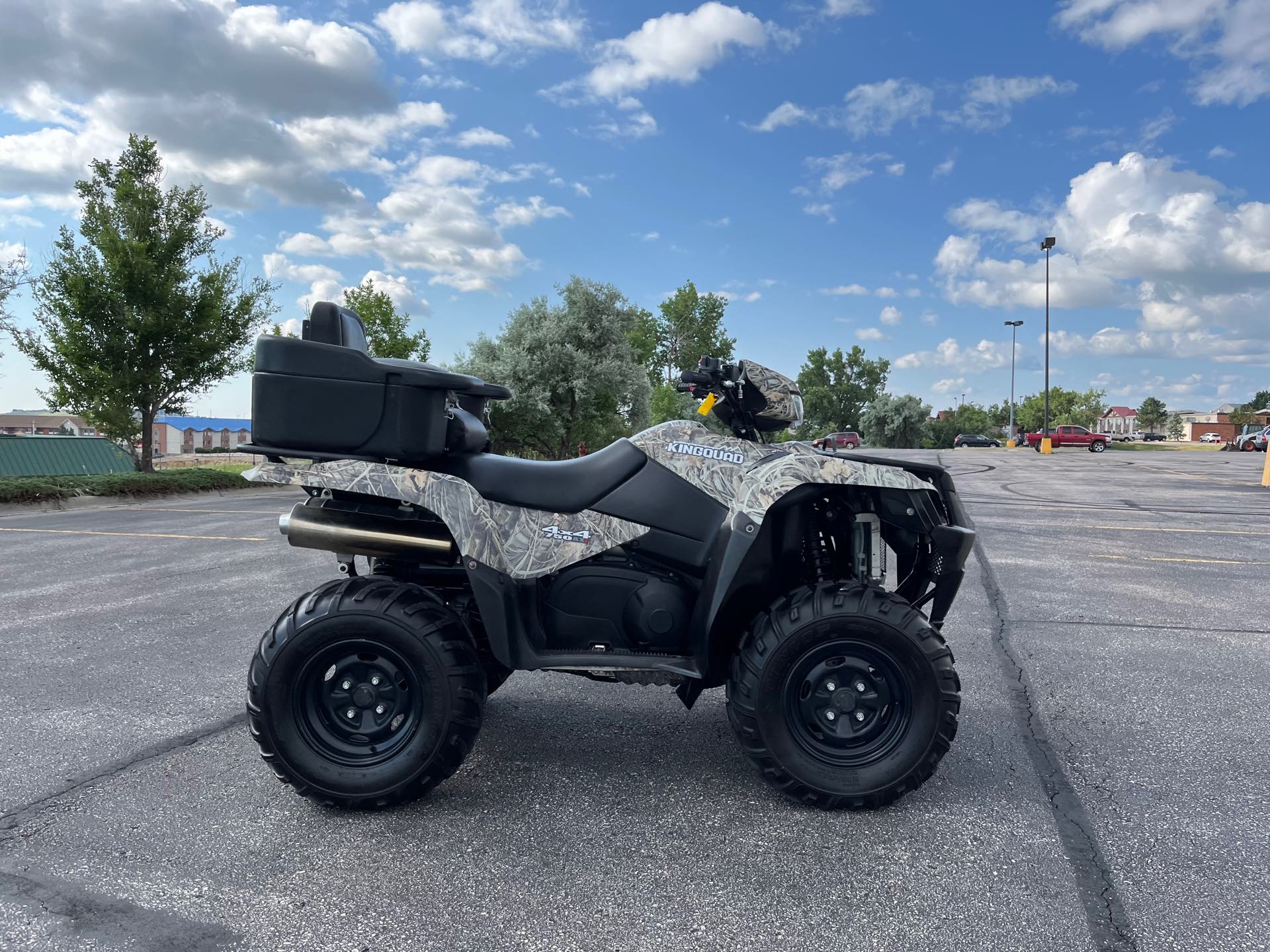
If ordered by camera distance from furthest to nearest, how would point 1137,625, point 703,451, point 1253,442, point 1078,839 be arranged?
point 1253,442, point 1137,625, point 703,451, point 1078,839

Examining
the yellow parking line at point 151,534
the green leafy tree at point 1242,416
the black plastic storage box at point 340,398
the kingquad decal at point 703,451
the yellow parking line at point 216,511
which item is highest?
the green leafy tree at point 1242,416

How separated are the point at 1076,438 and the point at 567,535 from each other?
196 feet

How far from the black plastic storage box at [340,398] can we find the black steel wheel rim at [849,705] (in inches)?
66.0

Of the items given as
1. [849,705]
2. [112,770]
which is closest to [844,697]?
[849,705]

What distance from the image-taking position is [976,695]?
4398mm

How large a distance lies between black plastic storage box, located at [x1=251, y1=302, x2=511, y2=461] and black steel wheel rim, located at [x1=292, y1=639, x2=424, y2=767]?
76 cm

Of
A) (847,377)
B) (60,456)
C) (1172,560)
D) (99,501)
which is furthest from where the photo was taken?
(847,377)

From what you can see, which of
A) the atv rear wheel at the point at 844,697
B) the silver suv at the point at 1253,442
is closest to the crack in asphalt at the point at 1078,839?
the atv rear wheel at the point at 844,697

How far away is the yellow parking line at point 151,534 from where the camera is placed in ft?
33.9

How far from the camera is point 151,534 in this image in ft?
36.0

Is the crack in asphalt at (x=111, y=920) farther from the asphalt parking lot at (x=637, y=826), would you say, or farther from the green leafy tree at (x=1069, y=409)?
the green leafy tree at (x=1069, y=409)

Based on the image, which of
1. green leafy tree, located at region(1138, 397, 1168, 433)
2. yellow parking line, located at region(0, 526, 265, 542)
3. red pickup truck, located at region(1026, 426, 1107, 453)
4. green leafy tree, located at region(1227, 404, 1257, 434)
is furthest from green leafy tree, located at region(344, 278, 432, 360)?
green leafy tree, located at region(1138, 397, 1168, 433)

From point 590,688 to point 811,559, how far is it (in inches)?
64.9

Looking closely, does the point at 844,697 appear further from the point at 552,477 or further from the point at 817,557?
the point at 552,477
